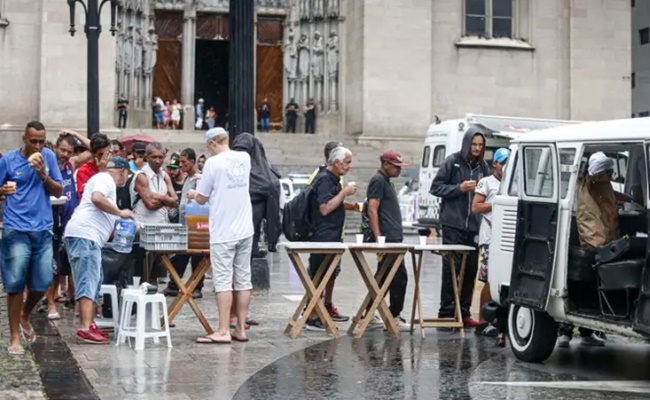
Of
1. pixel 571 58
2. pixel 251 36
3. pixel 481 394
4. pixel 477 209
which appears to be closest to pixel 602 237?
pixel 481 394

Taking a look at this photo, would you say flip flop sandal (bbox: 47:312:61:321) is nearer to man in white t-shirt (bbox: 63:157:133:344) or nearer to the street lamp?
man in white t-shirt (bbox: 63:157:133:344)

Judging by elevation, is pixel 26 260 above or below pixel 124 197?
below

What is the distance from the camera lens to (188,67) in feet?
123

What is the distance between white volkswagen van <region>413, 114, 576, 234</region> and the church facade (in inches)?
324

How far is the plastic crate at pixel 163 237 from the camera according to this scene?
32.9ft

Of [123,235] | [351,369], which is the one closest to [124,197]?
[123,235]

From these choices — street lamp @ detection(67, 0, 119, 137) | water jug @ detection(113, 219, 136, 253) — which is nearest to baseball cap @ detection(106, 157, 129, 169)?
water jug @ detection(113, 219, 136, 253)

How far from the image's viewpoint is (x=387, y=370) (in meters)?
8.86

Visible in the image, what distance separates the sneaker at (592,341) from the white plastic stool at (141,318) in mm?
3927

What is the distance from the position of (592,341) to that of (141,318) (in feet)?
13.9

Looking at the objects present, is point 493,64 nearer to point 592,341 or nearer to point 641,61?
point 641,61

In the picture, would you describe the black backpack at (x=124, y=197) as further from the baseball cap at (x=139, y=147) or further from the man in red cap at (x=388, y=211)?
the man in red cap at (x=388, y=211)

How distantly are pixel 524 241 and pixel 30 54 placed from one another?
2784 centimetres

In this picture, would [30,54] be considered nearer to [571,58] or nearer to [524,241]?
[571,58]
